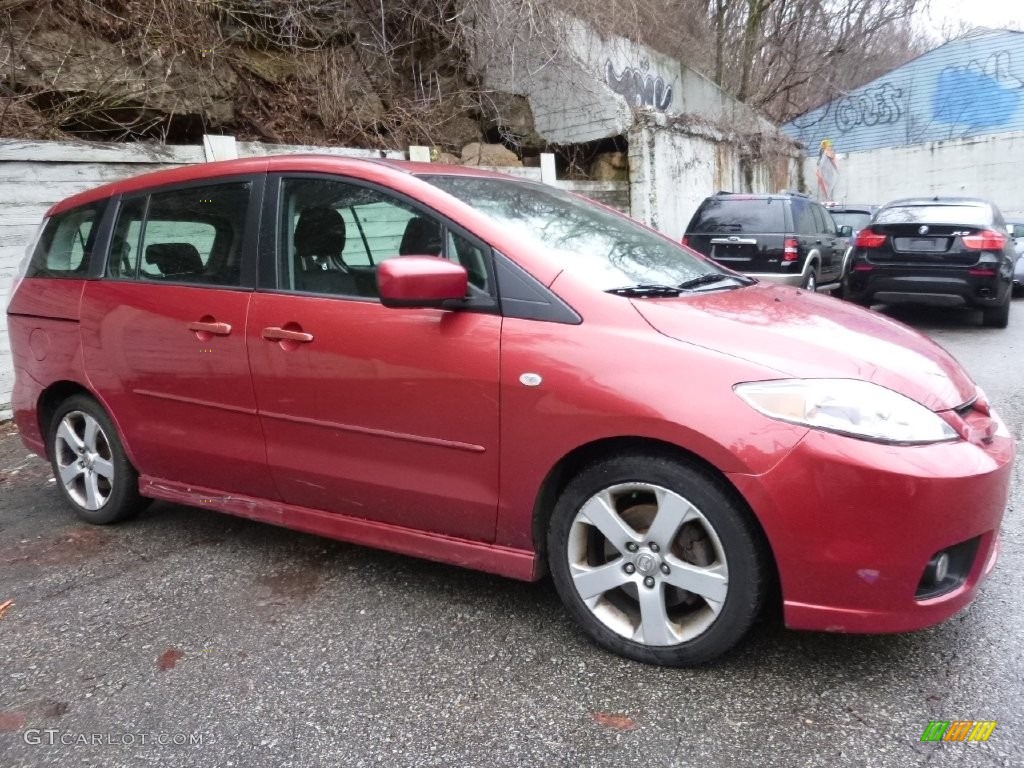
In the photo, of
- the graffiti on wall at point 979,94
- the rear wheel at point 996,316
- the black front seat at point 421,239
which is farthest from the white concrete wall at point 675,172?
the graffiti on wall at point 979,94

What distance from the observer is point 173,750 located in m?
2.21

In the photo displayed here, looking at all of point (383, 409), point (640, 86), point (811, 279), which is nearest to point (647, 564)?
point (383, 409)

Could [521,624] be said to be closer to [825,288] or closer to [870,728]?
[870,728]

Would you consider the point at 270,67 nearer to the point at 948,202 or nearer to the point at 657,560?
the point at 948,202

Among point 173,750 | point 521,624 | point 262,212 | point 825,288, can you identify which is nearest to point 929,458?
point 521,624

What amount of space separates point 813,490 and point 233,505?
2.38 meters

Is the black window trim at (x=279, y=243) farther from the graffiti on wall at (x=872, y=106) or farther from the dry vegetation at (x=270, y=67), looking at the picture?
the graffiti on wall at (x=872, y=106)

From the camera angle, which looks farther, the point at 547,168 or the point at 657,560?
the point at 547,168

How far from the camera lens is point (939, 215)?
880cm

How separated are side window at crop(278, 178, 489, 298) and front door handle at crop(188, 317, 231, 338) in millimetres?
306

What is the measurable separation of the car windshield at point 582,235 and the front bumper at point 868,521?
0.89 meters

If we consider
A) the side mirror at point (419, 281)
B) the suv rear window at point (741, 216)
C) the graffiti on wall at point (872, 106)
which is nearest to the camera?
the side mirror at point (419, 281)

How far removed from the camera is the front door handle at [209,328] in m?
3.15

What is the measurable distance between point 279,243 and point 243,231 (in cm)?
20
